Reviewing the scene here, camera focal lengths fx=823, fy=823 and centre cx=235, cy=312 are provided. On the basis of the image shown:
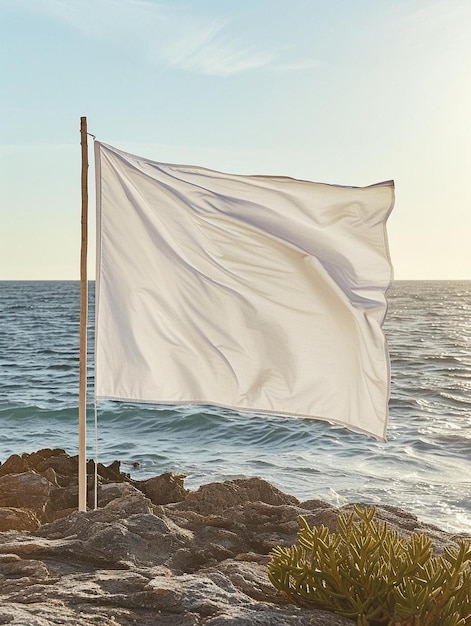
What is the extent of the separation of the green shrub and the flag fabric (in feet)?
6.30

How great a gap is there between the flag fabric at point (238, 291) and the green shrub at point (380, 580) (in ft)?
6.30

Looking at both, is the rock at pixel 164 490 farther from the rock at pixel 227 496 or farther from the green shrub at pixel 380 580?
the green shrub at pixel 380 580

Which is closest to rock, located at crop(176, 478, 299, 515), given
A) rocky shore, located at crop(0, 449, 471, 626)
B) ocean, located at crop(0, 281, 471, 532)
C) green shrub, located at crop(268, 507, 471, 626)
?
rocky shore, located at crop(0, 449, 471, 626)

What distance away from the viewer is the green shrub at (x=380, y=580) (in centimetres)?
432

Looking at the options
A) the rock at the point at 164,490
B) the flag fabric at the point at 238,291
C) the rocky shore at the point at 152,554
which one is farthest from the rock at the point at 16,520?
the flag fabric at the point at 238,291

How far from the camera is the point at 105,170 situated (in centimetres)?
657

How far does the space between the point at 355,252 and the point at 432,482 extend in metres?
6.81

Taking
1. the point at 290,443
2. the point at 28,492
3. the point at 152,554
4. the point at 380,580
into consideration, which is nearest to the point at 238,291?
the point at 152,554

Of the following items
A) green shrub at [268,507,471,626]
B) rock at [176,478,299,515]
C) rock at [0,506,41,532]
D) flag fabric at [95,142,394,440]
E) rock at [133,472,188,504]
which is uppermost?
flag fabric at [95,142,394,440]

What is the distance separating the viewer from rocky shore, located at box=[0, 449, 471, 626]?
451cm

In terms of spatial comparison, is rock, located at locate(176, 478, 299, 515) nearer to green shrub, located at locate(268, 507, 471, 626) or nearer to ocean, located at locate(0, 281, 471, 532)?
ocean, located at locate(0, 281, 471, 532)

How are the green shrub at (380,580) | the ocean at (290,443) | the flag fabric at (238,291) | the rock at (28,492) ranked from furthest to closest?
the ocean at (290,443), the rock at (28,492), the flag fabric at (238,291), the green shrub at (380,580)

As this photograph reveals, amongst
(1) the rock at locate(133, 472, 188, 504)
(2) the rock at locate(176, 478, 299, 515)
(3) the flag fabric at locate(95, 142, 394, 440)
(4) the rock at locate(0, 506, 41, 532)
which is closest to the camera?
(3) the flag fabric at locate(95, 142, 394, 440)

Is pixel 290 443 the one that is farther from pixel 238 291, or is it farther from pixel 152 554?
pixel 152 554
